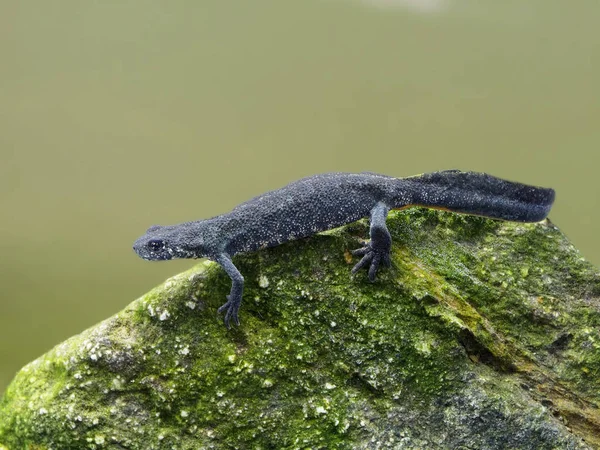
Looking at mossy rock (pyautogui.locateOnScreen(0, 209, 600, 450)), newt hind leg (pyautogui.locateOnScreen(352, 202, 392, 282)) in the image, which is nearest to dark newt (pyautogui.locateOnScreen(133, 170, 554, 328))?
newt hind leg (pyautogui.locateOnScreen(352, 202, 392, 282))

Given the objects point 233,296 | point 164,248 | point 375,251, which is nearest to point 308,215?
point 375,251

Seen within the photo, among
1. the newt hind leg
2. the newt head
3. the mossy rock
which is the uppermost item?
the newt hind leg

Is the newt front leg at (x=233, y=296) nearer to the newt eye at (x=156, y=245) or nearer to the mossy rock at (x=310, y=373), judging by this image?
the mossy rock at (x=310, y=373)

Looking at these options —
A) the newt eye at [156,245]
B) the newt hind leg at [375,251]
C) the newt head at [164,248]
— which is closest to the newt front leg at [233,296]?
the newt head at [164,248]

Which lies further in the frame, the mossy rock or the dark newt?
the dark newt

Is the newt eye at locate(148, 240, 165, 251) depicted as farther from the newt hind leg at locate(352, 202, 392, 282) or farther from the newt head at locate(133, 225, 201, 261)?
the newt hind leg at locate(352, 202, 392, 282)
